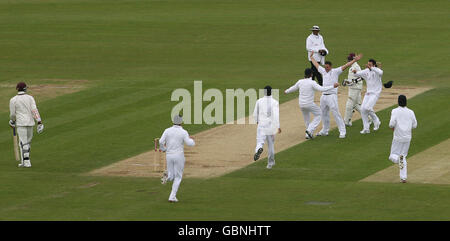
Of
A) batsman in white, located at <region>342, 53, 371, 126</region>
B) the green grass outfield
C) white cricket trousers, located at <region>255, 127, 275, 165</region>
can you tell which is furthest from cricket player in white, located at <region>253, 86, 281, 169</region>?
batsman in white, located at <region>342, 53, 371, 126</region>

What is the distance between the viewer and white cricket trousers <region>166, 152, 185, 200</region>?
2442 centimetres

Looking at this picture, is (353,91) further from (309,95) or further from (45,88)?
(45,88)

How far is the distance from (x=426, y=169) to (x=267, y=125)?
181 inches

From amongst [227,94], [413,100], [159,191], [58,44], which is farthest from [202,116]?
[58,44]

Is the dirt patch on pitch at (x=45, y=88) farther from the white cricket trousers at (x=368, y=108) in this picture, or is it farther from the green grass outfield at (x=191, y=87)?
the white cricket trousers at (x=368, y=108)

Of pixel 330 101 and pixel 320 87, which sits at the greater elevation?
pixel 320 87

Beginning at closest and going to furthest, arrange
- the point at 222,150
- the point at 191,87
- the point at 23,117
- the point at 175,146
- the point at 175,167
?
the point at 175,146
the point at 175,167
the point at 23,117
the point at 222,150
the point at 191,87

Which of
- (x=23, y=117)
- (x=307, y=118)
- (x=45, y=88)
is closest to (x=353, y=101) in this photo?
(x=307, y=118)

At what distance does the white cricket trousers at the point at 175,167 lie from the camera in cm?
2442

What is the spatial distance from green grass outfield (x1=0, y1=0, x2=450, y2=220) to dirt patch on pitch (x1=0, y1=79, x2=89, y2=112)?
22.1 inches

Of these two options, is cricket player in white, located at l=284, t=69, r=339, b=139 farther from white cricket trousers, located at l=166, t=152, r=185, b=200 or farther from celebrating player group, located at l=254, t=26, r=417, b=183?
white cricket trousers, located at l=166, t=152, r=185, b=200

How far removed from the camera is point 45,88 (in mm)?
42531

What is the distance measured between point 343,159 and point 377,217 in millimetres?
6984

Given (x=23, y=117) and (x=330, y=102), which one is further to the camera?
(x=330, y=102)
